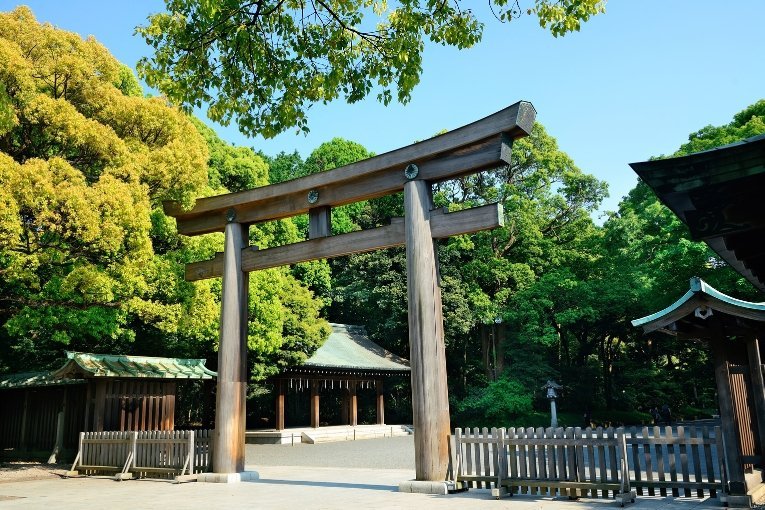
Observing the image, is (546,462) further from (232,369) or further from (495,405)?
(495,405)

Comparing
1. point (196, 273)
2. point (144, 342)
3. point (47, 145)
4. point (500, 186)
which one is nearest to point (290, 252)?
point (196, 273)

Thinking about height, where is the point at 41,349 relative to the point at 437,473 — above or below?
above

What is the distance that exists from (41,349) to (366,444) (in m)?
13.7

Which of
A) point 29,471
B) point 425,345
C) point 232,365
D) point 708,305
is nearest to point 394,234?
point 425,345

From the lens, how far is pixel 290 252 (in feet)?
40.4

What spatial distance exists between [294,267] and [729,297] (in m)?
30.4

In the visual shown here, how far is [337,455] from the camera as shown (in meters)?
20.4

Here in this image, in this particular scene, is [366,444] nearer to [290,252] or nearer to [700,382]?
[290,252]

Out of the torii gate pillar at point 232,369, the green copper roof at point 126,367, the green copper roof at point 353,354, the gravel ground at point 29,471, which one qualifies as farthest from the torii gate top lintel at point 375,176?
the green copper roof at point 353,354

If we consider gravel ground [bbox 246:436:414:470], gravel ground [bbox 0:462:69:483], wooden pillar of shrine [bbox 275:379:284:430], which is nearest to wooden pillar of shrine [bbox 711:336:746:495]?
gravel ground [bbox 246:436:414:470]

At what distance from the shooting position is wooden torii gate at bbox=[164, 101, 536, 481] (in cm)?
980

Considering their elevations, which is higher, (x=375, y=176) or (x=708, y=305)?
(x=375, y=176)

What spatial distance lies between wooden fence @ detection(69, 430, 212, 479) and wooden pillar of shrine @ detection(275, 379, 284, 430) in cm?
1324

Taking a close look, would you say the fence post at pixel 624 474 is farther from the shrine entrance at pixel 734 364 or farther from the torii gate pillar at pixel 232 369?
the torii gate pillar at pixel 232 369
